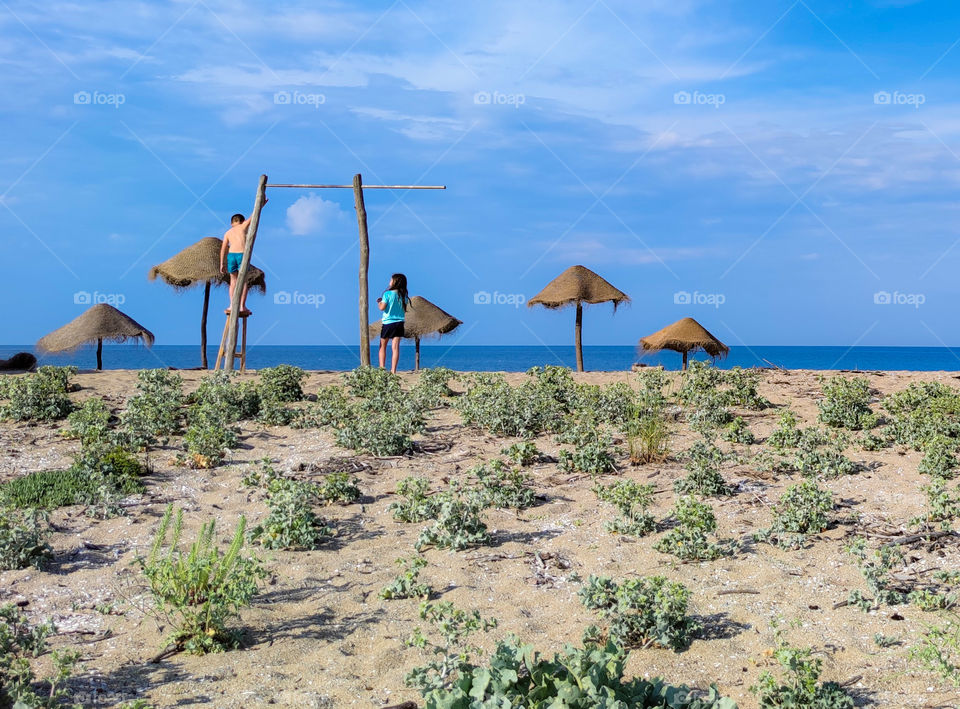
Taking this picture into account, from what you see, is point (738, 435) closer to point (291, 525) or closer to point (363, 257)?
point (291, 525)

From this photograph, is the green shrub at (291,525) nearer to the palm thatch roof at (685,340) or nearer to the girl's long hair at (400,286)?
the girl's long hair at (400,286)

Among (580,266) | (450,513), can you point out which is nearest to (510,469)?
(450,513)

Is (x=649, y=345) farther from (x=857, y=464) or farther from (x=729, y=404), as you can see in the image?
(x=857, y=464)

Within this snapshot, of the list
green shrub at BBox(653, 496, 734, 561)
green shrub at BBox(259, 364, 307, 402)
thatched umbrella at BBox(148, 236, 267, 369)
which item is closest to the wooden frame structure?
green shrub at BBox(259, 364, 307, 402)

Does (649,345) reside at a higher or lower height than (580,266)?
lower

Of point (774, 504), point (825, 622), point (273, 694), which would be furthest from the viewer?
point (774, 504)

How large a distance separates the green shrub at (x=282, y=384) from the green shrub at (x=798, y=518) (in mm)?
6371

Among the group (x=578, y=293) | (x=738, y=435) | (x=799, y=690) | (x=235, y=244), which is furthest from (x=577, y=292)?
(x=799, y=690)

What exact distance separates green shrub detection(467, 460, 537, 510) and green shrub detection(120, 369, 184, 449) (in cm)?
375

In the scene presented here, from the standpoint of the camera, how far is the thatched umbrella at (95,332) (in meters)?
18.6

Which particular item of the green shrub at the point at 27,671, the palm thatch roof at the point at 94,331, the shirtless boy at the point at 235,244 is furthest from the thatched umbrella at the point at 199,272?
the green shrub at the point at 27,671

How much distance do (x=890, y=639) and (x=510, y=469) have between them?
4.00 meters

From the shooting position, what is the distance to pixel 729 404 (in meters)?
10.2

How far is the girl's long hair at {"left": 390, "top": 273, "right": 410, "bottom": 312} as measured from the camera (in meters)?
13.6
